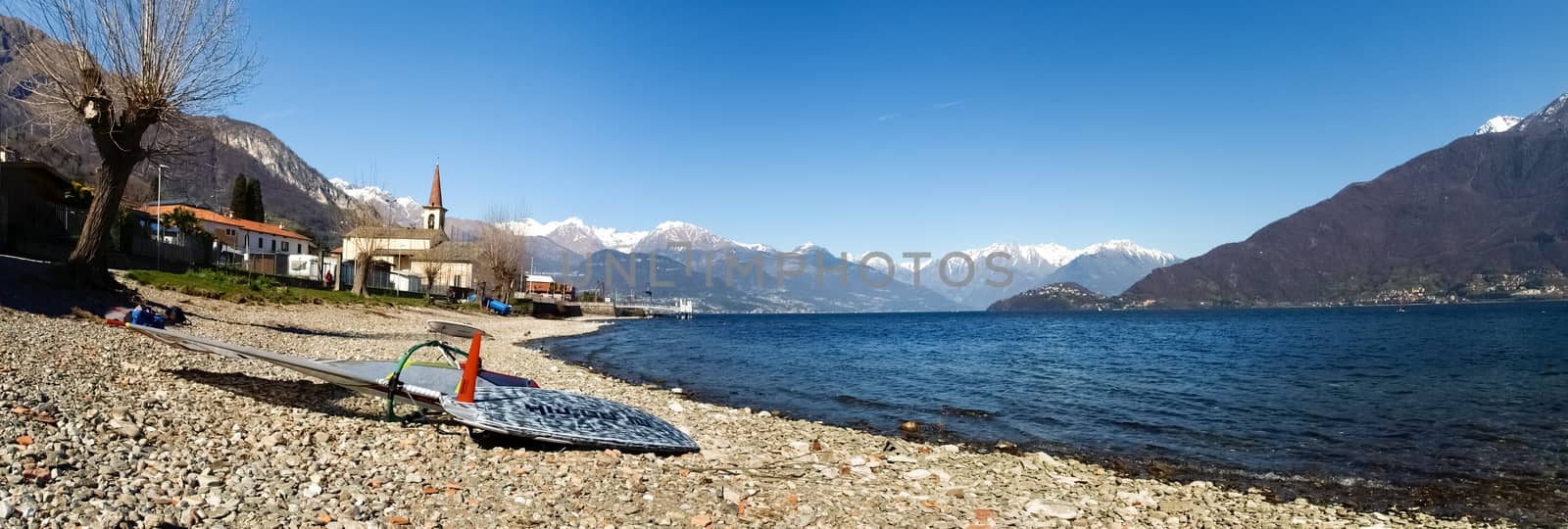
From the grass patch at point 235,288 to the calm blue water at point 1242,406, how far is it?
1164cm

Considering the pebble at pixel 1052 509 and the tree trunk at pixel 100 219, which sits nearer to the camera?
the pebble at pixel 1052 509

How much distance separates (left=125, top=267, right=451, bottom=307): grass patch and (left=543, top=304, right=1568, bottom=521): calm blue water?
11.6m

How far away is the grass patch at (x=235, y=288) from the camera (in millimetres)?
27375

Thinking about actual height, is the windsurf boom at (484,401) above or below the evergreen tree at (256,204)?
below

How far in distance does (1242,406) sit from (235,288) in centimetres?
3662

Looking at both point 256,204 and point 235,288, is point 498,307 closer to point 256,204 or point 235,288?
point 235,288

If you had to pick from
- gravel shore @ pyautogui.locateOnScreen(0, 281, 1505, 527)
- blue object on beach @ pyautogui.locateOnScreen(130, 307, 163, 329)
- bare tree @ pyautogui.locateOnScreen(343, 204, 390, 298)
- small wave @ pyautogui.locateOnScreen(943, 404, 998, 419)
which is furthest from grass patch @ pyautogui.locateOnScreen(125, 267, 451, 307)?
small wave @ pyautogui.locateOnScreen(943, 404, 998, 419)

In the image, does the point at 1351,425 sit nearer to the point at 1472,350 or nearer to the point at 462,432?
the point at 462,432

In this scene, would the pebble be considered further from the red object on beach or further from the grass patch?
the grass patch

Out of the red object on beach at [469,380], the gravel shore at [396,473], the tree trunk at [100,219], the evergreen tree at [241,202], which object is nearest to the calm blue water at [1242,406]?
the gravel shore at [396,473]

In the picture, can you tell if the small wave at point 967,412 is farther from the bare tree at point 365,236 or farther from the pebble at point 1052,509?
the bare tree at point 365,236

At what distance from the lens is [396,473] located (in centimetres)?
761

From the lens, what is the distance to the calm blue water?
39.0ft

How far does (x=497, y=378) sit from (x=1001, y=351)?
36.3 metres
